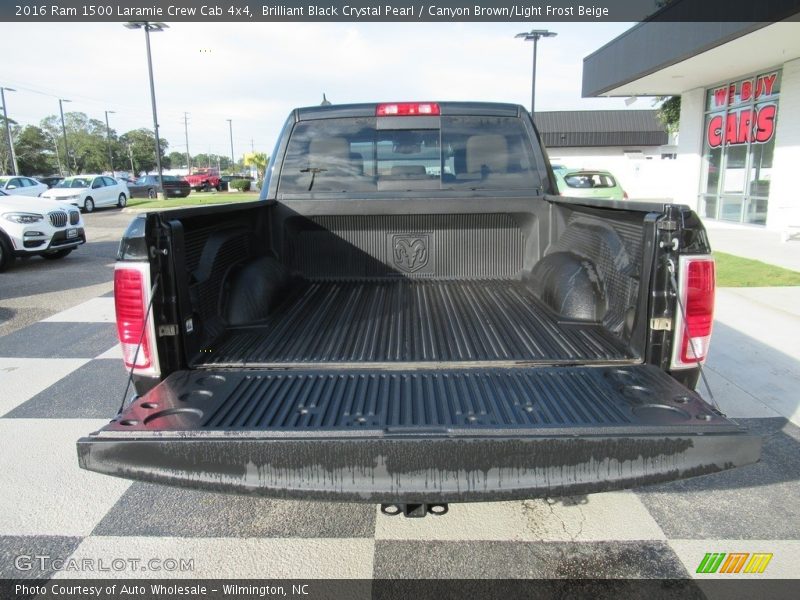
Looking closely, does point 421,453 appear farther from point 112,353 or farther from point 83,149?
point 83,149

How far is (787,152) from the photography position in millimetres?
13680

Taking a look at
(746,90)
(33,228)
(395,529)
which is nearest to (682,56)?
(746,90)

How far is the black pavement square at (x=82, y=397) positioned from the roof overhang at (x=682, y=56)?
12.0 m

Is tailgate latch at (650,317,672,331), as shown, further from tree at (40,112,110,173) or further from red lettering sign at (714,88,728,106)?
tree at (40,112,110,173)

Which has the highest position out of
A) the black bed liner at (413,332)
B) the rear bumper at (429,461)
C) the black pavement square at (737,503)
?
the black bed liner at (413,332)

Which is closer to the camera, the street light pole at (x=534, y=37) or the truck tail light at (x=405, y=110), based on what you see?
the truck tail light at (x=405, y=110)

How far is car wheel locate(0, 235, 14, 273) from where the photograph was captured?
32.9 feet

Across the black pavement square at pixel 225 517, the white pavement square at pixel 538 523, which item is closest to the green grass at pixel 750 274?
the white pavement square at pixel 538 523

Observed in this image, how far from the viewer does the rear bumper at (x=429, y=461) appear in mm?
1917

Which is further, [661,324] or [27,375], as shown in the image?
[27,375]

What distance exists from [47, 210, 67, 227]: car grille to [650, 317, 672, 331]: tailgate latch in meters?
11.1

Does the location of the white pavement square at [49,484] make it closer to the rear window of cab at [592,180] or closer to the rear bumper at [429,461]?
the rear bumper at [429,461]

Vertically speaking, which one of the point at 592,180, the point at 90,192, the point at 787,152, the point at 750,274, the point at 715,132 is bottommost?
the point at 750,274

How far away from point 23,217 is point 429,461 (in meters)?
10.9
